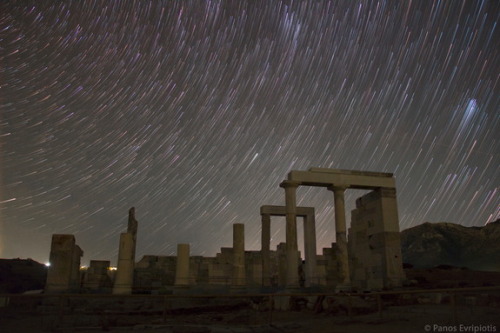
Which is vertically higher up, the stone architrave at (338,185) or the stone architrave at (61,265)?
the stone architrave at (338,185)

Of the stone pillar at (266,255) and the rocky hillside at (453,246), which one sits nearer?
the stone pillar at (266,255)

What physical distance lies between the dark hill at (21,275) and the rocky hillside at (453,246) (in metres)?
63.4

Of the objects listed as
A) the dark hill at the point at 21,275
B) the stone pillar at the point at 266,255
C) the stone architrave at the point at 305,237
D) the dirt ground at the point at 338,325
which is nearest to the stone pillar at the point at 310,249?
the stone architrave at the point at 305,237

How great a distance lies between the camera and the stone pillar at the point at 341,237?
78.7ft

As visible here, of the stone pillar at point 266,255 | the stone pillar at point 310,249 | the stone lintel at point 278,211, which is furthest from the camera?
the stone lintel at point 278,211

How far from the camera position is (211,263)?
32.5 metres

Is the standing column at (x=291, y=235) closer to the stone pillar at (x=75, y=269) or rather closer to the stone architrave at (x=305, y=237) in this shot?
the stone architrave at (x=305, y=237)

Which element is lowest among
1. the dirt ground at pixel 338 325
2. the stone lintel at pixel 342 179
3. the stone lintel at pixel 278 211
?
the dirt ground at pixel 338 325

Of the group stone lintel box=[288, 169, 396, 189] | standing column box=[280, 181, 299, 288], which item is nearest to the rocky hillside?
stone lintel box=[288, 169, 396, 189]

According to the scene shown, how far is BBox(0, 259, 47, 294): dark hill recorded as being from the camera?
1385 inches

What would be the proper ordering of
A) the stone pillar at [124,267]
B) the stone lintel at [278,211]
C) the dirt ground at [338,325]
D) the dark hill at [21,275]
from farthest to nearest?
the dark hill at [21,275] < the stone lintel at [278,211] < the stone pillar at [124,267] < the dirt ground at [338,325]

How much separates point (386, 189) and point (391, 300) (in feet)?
27.8

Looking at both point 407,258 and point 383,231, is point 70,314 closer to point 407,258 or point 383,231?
point 383,231

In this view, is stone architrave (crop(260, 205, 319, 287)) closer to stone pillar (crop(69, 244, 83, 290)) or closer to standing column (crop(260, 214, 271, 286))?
standing column (crop(260, 214, 271, 286))
